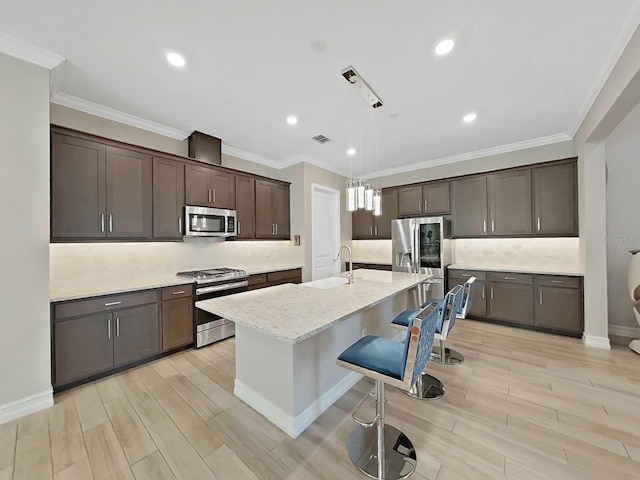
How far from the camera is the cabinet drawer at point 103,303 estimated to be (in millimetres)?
2297

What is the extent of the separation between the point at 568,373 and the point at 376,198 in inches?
105

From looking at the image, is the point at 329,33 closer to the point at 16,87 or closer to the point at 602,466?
the point at 16,87

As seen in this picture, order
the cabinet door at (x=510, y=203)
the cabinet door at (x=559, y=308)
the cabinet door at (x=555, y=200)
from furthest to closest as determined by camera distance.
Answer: the cabinet door at (x=510, y=203)
the cabinet door at (x=555, y=200)
the cabinet door at (x=559, y=308)

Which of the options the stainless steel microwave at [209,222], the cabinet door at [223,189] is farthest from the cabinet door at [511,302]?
the cabinet door at [223,189]

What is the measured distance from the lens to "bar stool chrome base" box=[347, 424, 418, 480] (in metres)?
1.49

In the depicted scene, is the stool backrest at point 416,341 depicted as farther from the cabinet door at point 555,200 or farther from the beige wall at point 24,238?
the cabinet door at point 555,200

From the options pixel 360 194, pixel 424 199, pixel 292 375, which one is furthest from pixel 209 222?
pixel 424 199

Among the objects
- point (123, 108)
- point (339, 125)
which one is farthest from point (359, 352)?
point (123, 108)

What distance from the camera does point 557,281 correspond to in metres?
3.50

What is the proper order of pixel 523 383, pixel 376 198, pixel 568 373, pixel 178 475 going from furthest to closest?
pixel 376 198 < pixel 568 373 < pixel 523 383 < pixel 178 475

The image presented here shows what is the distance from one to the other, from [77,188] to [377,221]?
4832 mm

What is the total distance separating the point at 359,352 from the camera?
163 centimetres

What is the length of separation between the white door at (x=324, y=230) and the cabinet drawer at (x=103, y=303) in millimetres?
2757

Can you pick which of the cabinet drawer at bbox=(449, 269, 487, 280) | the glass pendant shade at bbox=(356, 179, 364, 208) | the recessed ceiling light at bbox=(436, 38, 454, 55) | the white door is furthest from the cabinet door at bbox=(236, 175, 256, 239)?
the cabinet drawer at bbox=(449, 269, 487, 280)
